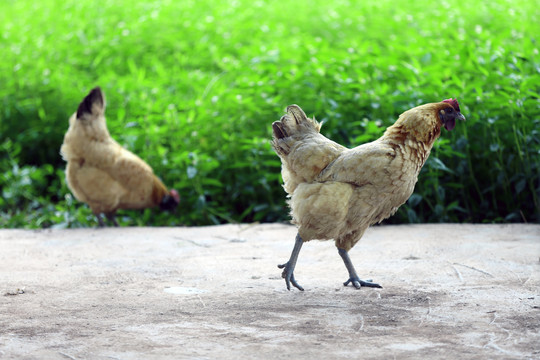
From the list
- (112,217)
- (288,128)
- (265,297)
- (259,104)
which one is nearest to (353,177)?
(288,128)

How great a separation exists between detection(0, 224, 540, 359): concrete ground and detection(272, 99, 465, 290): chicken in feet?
1.23

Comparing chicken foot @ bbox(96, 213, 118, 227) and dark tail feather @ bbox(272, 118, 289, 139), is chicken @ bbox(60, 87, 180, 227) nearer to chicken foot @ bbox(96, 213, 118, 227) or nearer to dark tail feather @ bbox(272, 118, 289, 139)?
chicken foot @ bbox(96, 213, 118, 227)

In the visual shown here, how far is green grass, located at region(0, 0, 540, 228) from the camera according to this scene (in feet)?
21.7

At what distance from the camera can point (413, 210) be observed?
673 centimetres

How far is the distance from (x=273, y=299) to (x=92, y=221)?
155 inches

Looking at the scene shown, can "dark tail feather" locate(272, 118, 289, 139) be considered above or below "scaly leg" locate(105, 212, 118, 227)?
above

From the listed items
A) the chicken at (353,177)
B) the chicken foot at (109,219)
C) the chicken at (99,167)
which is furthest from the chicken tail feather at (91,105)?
the chicken at (353,177)

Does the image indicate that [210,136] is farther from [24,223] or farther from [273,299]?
[273,299]

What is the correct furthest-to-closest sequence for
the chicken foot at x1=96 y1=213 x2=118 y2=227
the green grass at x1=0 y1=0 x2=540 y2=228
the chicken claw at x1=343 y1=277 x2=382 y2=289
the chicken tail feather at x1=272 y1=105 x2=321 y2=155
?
the chicken foot at x1=96 y1=213 x2=118 y2=227
the green grass at x1=0 y1=0 x2=540 y2=228
the chicken tail feather at x1=272 y1=105 x2=321 y2=155
the chicken claw at x1=343 y1=277 x2=382 y2=289

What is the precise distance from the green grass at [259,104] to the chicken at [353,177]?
1796 mm

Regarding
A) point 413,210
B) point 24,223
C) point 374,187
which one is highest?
point 374,187

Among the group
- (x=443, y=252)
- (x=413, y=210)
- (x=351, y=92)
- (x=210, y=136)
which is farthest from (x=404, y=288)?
(x=210, y=136)

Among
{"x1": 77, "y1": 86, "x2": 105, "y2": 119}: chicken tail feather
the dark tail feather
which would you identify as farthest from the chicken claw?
{"x1": 77, "y1": 86, "x2": 105, "y2": 119}: chicken tail feather

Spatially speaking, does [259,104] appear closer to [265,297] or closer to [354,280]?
[354,280]
